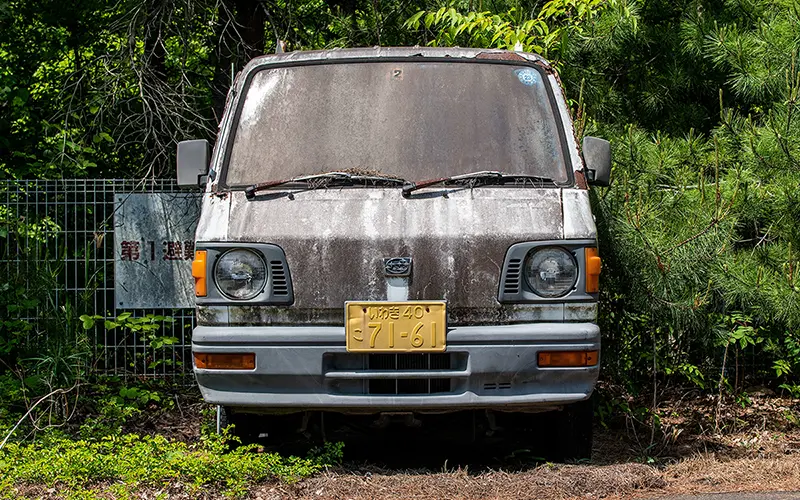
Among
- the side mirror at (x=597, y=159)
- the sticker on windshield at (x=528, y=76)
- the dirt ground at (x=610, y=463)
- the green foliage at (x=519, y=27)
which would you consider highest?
the green foliage at (x=519, y=27)

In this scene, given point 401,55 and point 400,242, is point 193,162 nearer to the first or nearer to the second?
point 401,55

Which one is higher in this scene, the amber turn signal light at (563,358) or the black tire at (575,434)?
the amber turn signal light at (563,358)

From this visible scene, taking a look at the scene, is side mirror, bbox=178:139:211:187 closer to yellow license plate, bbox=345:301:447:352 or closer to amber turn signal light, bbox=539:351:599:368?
yellow license plate, bbox=345:301:447:352

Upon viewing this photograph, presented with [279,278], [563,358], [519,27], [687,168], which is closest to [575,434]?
[563,358]

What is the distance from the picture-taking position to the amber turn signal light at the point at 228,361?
500 centimetres

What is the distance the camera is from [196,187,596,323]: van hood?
5.02 metres

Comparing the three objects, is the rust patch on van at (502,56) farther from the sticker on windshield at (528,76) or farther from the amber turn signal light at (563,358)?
the amber turn signal light at (563,358)

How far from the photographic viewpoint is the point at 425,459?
19.8 ft

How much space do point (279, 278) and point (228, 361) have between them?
47cm

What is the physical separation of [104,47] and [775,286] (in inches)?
316

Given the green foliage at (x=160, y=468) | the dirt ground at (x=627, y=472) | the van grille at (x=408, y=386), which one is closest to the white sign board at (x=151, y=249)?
the green foliage at (x=160, y=468)

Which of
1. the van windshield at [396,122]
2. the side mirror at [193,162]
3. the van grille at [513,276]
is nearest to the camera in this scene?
the van grille at [513,276]

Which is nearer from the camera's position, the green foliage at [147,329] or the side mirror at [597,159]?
the side mirror at [597,159]

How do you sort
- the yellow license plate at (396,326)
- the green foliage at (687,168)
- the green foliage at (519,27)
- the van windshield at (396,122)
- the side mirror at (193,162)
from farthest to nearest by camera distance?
the green foliage at (519,27) < the green foliage at (687,168) < the side mirror at (193,162) < the van windshield at (396,122) < the yellow license plate at (396,326)
